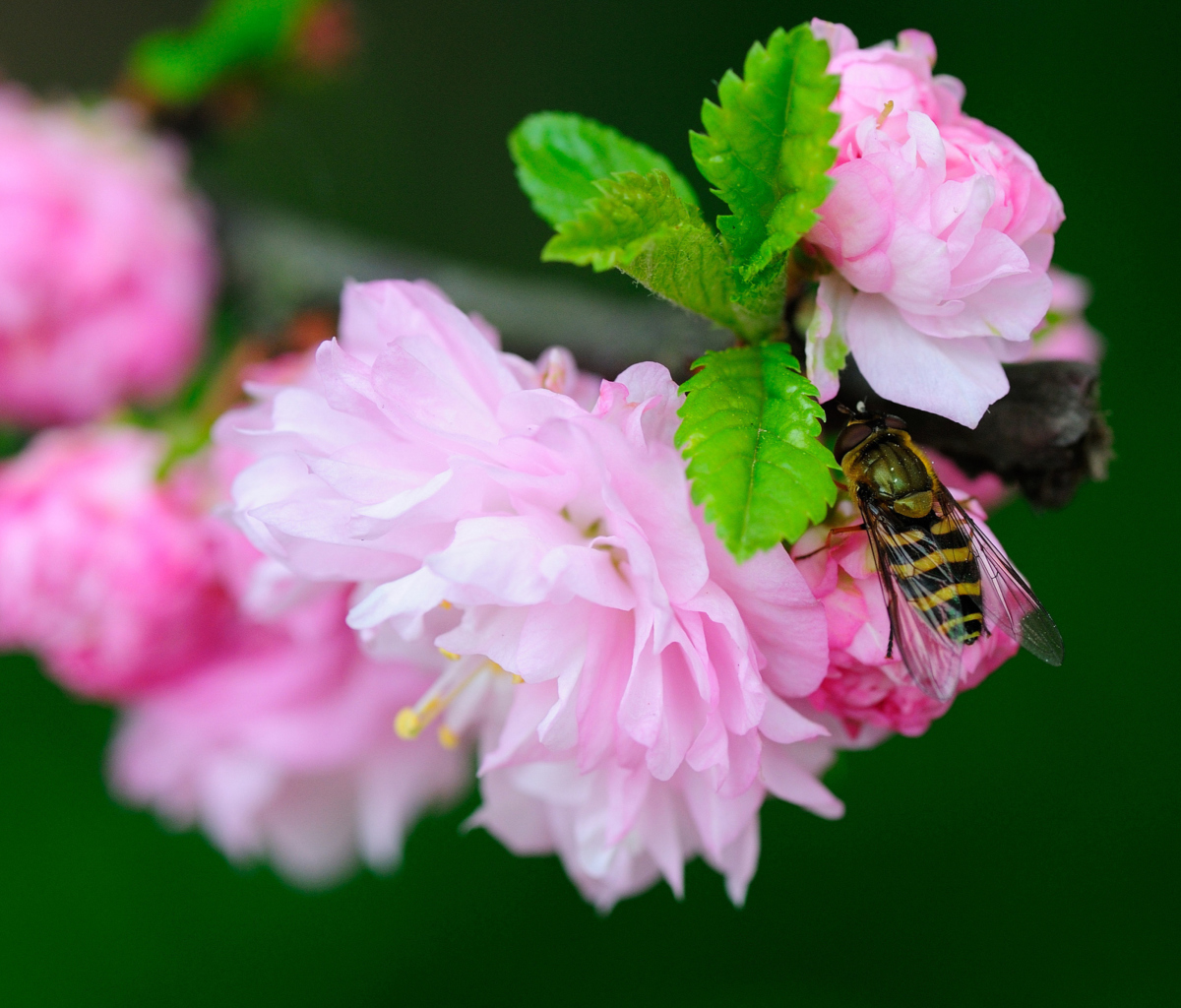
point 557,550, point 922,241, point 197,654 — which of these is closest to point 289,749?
point 197,654

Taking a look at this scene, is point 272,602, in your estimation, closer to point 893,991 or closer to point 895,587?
point 895,587

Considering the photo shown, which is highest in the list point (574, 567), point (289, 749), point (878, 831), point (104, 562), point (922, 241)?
point (922, 241)

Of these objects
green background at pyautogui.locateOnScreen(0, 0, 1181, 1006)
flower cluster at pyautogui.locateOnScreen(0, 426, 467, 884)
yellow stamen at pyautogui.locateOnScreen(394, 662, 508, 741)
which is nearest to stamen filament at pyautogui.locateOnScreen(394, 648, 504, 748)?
yellow stamen at pyautogui.locateOnScreen(394, 662, 508, 741)

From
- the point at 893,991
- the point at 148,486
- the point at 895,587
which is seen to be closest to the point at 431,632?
the point at 895,587

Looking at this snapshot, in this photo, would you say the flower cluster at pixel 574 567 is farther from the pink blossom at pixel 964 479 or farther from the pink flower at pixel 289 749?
the pink flower at pixel 289 749

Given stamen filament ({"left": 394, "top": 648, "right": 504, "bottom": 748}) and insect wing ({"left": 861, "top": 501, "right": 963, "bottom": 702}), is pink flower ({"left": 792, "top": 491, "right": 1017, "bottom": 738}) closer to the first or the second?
insect wing ({"left": 861, "top": 501, "right": 963, "bottom": 702})

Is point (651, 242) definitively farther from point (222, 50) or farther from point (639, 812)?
point (222, 50)

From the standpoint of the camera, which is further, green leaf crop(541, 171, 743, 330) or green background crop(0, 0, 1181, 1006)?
green background crop(0, 0, 1181, 1006)
